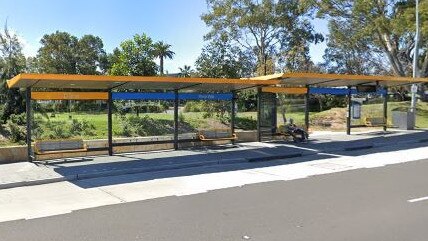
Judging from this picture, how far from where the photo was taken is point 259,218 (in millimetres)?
7570

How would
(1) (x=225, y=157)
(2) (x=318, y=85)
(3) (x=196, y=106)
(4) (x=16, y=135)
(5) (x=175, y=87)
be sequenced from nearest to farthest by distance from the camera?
(1) (x=225, y=157), (5) (x=175, y=87), (4) (x=16, y=135), (2) (x=318, y=85), (3) (x=196, y=106)

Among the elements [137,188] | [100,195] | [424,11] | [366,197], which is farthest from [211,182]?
[424,11]

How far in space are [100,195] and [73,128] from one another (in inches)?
405

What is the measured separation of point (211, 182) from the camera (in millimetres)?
11203

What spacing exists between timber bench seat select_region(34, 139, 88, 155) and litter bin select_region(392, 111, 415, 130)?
17571 millimetres

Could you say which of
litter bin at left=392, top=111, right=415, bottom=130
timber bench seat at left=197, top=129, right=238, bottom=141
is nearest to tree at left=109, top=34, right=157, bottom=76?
timber bench seat at left=197, top=129, right=238, bottom=141

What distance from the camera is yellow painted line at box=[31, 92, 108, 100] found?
14.1 meters

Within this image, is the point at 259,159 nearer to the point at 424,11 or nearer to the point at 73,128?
the point at 73,128

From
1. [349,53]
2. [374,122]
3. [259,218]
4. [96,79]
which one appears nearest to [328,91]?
[374,122]

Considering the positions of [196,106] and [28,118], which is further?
[196,106]

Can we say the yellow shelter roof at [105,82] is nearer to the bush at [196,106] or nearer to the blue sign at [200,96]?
the blue sign at [200,96]

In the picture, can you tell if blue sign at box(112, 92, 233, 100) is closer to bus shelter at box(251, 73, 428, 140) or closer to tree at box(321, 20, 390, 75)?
bus shelter at box(251, 73, 428, 140)

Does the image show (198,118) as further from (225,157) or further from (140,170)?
(140,170)

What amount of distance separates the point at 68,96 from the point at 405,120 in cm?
1808
